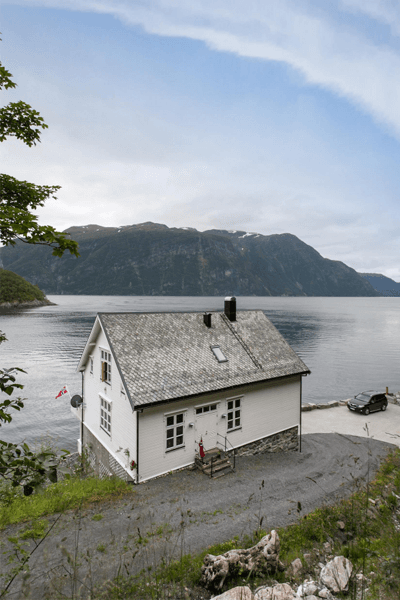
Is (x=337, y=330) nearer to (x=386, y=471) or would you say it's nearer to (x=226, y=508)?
(x=386, y=471)

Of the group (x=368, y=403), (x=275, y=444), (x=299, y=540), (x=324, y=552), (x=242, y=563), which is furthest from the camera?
(x=368, y=403)

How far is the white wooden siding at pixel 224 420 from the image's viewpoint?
15.3 m

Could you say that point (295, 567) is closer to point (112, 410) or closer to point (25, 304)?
point (112, 410)

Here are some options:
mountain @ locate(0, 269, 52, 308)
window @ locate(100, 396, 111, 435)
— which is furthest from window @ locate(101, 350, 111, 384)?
mountain @ locate(0, 269, 52, 308)

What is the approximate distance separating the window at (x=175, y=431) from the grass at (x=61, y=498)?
267 cm

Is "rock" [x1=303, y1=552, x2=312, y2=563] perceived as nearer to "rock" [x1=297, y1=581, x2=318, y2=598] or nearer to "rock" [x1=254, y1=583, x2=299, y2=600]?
"rock" [x1=297, y1=581, x2=318, y2=598]

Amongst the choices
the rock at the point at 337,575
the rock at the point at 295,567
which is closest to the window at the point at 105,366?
the rock at the point at 295,567

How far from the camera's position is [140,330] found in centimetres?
1834

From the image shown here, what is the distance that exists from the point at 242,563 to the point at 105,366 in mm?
12530

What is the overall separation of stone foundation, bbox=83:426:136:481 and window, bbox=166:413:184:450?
2141 mm

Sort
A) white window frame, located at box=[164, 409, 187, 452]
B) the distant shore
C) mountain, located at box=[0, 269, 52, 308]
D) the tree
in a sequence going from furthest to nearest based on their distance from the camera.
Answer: the distant shore, mountain, located at box=[0, 269, 52, 308], white window frame, located at box=[164, 409, 187, 452], the tree

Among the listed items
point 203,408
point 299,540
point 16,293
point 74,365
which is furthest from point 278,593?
point 16,293

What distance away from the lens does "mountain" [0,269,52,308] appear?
514ft

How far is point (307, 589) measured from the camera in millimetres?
6852
